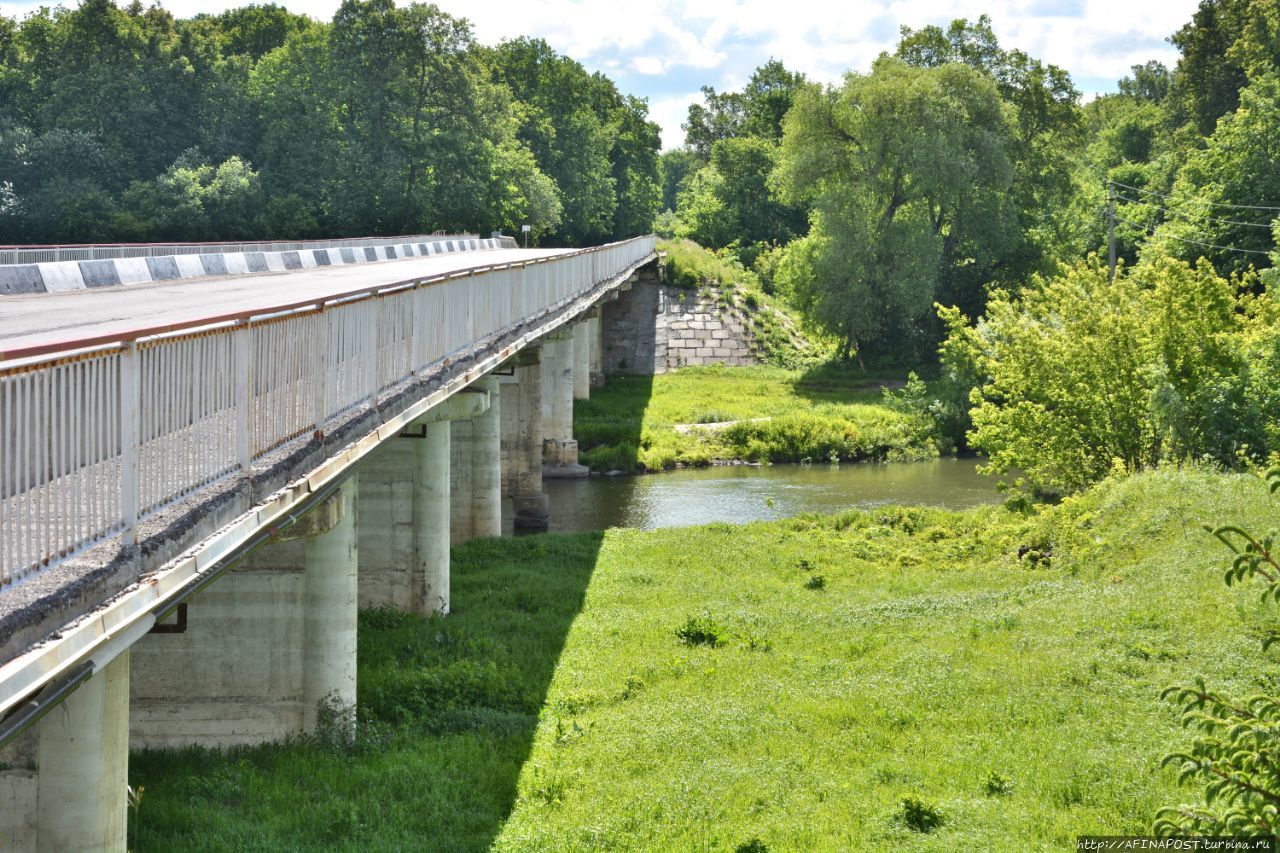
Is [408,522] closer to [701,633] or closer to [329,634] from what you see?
[701,633]

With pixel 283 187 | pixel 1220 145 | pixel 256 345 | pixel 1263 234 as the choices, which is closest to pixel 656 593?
pixel 256 345

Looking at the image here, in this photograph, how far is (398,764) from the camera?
1302cm

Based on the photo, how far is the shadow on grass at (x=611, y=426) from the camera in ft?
139

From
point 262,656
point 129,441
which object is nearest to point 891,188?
point 262,656

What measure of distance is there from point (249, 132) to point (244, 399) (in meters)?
63.2

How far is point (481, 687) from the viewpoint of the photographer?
51.6 ft

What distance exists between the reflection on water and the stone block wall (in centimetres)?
2070

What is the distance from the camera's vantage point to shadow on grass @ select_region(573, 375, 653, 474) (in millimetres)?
42281

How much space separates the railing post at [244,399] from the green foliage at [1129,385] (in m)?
21.1

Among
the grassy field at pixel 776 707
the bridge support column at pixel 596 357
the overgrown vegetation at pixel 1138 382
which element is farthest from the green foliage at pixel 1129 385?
the bridge support column at pixel 596 357

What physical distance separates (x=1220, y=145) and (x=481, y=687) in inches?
1886

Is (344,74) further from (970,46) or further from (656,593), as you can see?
(656,593)

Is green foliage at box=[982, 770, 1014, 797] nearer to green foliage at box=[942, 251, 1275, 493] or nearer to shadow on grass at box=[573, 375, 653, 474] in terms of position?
green foliage at box=[942, 251, 1275, 493]

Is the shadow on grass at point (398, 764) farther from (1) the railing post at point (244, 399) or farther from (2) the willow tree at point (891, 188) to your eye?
(2) the willow tree at point (891, 188)
